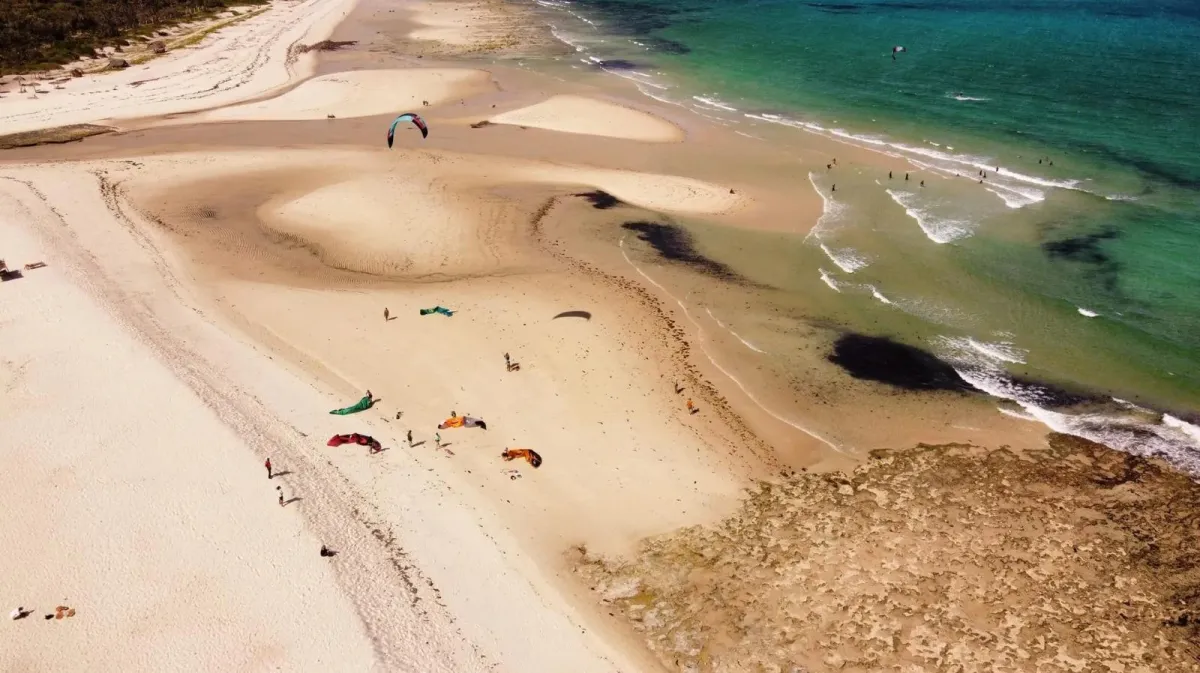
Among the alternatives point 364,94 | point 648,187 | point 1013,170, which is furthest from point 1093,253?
point 364,94

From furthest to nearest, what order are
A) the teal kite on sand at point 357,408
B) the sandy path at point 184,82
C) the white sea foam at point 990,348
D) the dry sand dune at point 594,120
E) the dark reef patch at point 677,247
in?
the sandy path at point 184,82 → the dry sand dune at point 594,120 → the dark reef patch at point 677,247 → the white sea foam at point 990,348 → the teal kite on sand at point 357,408

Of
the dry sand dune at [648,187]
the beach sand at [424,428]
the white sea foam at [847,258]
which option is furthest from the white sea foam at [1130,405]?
the dry sand dune at [648,187]

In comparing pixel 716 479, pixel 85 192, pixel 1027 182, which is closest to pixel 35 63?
pixel 85 192

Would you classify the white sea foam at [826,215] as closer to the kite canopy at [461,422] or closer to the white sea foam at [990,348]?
the white sea foam at [990,348]

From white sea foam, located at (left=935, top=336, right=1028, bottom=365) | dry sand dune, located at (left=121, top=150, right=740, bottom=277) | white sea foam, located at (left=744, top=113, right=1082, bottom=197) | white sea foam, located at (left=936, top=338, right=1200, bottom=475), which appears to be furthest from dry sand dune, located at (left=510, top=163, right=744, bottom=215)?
white sea foam, located at (left=936, top=338, right=1200, bottom=475)

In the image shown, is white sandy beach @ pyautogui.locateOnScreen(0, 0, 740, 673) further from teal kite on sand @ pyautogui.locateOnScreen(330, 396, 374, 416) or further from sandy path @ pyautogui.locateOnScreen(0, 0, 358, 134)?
sandy path @ pyautogui.locateOnScreen(0, 0, 358, 134)

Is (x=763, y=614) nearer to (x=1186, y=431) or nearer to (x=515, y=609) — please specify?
(x=515, y=609)
